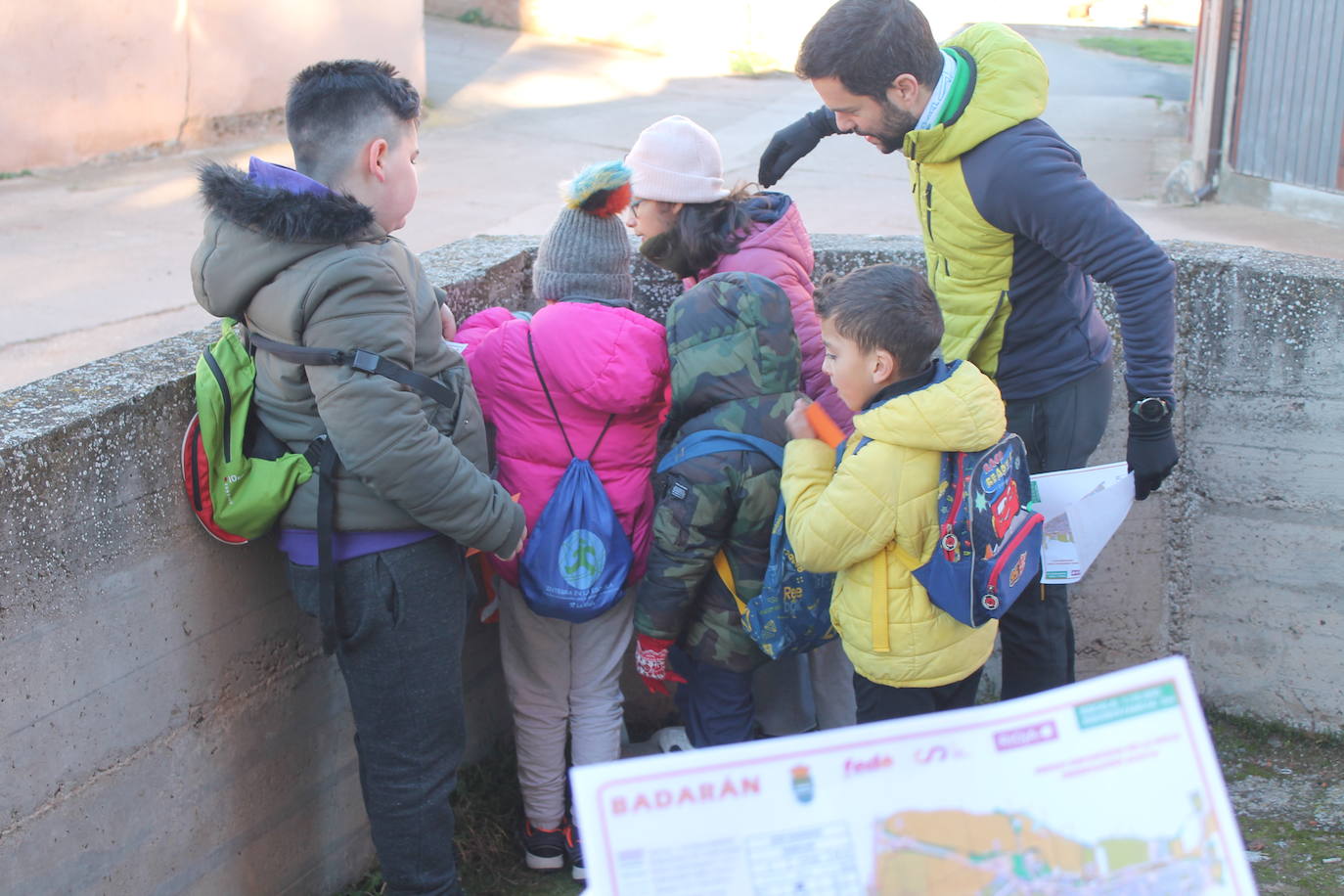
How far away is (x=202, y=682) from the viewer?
2.53 meters

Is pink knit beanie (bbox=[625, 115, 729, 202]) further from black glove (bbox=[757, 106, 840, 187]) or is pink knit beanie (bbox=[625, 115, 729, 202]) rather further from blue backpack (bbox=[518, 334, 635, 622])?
blue backpack (bbox=[518, 334, 635, 622])

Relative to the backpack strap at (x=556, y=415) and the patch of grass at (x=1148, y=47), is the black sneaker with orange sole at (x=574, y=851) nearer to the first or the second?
the backpack strap at (x=556, y=415)

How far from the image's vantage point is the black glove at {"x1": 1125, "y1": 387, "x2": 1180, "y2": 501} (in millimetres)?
2639

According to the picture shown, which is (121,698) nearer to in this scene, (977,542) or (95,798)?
(95,798)

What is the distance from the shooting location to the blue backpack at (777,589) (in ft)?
8.89

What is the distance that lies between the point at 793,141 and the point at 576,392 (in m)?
1.03

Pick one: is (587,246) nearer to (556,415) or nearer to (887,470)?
(556,415)

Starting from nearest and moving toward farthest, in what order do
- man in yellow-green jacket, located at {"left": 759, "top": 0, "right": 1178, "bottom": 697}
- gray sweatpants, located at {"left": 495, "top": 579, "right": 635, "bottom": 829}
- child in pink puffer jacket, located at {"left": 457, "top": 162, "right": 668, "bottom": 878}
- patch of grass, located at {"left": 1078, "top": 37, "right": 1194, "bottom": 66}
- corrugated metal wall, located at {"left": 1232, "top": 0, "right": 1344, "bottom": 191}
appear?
1. man in yellow-green jacket, located at {"left": 759, "top": 0, "right": 1178, "bottom": 697}
2. child in pink puffer jacket, located at {"left": 457, "top": 162, "right": 668, "bottom": 878}
3. gray sweatpants, located at {"left": 495, "top": 579, "right": 635, "bottom": 829}
4. corrugated metal wall, located at {"left": 1232, "top": 0, "right": 1344, "bottom": 191}
5. patch of grass, located at {"left": 1078, "top": 37, "right": 1194, "bottom": 66}

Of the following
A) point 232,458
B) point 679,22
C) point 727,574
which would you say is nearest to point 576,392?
point 727,574

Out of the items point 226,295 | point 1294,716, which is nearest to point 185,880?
point 226,295

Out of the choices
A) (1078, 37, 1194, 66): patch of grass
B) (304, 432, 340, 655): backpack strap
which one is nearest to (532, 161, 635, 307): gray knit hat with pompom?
(304, 432, 340, 655): backpack strap

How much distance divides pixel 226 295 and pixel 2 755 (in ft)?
2.79

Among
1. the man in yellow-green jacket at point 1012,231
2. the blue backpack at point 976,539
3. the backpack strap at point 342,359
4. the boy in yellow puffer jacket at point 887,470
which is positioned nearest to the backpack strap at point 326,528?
the backpack strap at point 342,359

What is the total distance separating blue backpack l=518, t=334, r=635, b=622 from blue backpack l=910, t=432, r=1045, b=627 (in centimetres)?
71
